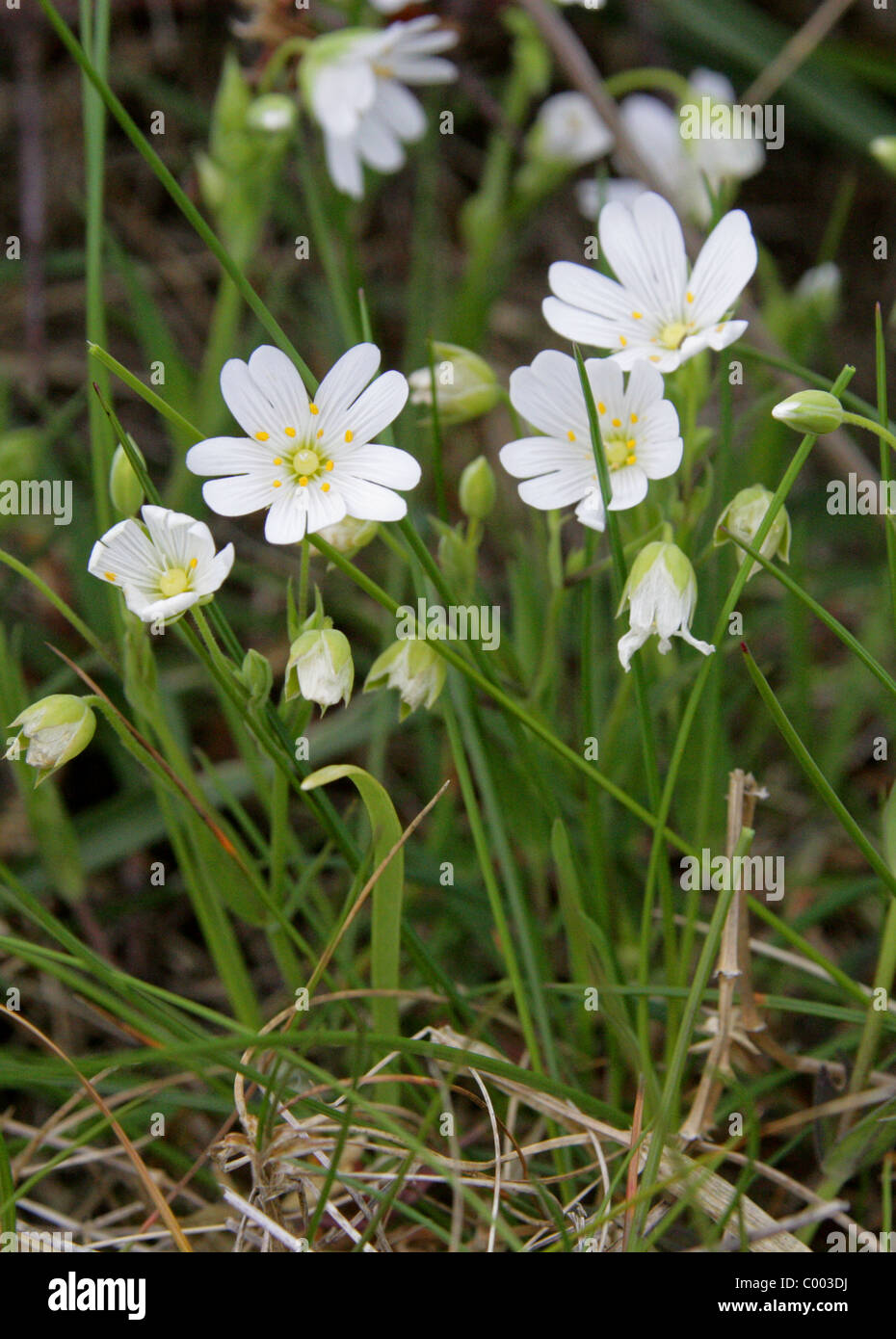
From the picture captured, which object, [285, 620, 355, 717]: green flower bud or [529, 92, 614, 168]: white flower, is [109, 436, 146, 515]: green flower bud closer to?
[285, 620, 355, 717]: green flower bud

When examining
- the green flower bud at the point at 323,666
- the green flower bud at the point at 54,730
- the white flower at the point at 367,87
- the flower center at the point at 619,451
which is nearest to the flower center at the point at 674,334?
the flower center at the point at 619,451

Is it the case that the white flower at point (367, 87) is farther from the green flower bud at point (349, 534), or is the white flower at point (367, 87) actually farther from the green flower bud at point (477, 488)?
the green flower bud at point (349, 534)

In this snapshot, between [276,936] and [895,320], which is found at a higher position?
[895,320]

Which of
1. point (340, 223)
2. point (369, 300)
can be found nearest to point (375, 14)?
point (369, 300)

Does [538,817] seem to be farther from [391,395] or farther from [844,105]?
[844,105]

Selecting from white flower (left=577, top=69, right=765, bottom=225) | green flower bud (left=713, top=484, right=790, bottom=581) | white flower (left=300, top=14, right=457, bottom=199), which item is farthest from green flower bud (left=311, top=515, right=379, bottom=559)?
white flower (left=577, top=69, right=765, bottom=225)

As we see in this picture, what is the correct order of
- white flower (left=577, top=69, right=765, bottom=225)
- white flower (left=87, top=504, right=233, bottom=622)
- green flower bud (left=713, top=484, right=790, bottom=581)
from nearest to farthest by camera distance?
white flower (left=87, top=504, right=233, bottom=622) → green flower bud (left=713, top=484, right=790, bottom=581) → white flower (left=577, top=69, right=765, bottom=225)

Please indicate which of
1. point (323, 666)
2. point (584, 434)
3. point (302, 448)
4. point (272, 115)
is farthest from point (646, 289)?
point (272, 115)
